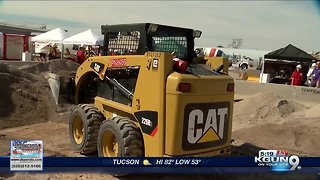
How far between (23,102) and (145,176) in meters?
5.59

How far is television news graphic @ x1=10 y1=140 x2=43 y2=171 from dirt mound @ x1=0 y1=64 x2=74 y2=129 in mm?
4788

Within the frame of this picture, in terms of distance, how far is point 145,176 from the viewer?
5312 mm

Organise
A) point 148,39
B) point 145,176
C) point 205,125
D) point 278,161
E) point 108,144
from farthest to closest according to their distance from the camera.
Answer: point 108,144 → point 148,39 → point 145,176 → point 205,125 → point 278,161

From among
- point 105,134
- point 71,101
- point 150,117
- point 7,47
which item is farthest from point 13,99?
point 7,47

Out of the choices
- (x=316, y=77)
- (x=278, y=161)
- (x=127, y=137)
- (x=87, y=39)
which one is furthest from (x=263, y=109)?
(x=87, y=39)

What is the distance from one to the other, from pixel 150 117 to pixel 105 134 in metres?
0.98

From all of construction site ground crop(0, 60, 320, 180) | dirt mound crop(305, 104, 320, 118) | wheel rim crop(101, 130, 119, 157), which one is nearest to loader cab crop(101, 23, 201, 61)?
wheel rim crop(101, 130, 119, 157)

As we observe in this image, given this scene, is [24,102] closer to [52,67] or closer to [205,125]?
[205,125]

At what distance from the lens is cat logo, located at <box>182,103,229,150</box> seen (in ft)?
16.2

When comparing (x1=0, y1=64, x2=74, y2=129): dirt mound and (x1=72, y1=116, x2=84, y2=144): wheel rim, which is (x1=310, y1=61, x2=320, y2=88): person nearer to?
(x1=0, y1=64, x2=74, y2=129): dirt mound

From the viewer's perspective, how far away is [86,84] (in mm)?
7258

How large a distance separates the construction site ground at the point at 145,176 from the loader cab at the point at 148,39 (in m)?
1.87

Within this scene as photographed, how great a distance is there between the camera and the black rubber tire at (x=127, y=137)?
5.16m

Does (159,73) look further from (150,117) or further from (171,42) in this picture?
(171,42)
